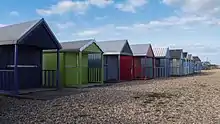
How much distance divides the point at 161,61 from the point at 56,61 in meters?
20.3

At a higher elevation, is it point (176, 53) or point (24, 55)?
point (176, 53)

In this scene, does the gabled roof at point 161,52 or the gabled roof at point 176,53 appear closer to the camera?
the gabled roof at point 161,52

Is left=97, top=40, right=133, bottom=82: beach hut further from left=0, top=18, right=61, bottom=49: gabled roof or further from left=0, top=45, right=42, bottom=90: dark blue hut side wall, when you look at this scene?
left=0, top=18, right=61, bottom=49: gabled roof

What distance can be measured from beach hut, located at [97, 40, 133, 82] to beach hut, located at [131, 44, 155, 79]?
1.63 metres

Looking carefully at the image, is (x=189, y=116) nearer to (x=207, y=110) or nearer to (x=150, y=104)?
(x=207, y=110)

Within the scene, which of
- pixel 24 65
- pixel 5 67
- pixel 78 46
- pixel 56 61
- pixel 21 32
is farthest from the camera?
pixel 78 46

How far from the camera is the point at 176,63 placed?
39.6 meters

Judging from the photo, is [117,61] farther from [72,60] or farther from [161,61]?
[161,61]

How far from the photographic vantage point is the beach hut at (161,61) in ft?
110

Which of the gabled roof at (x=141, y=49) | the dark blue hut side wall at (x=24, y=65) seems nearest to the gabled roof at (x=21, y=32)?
the dark blue hut side wall at (x=24, y=65)

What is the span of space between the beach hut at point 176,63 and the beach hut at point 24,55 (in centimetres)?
2519

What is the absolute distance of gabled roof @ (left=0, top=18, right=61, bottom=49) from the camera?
12.6m

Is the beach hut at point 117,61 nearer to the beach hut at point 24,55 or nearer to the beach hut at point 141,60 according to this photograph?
the beach hut at point 141,60

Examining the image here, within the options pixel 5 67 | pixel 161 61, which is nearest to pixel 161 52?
pixel 161 61
